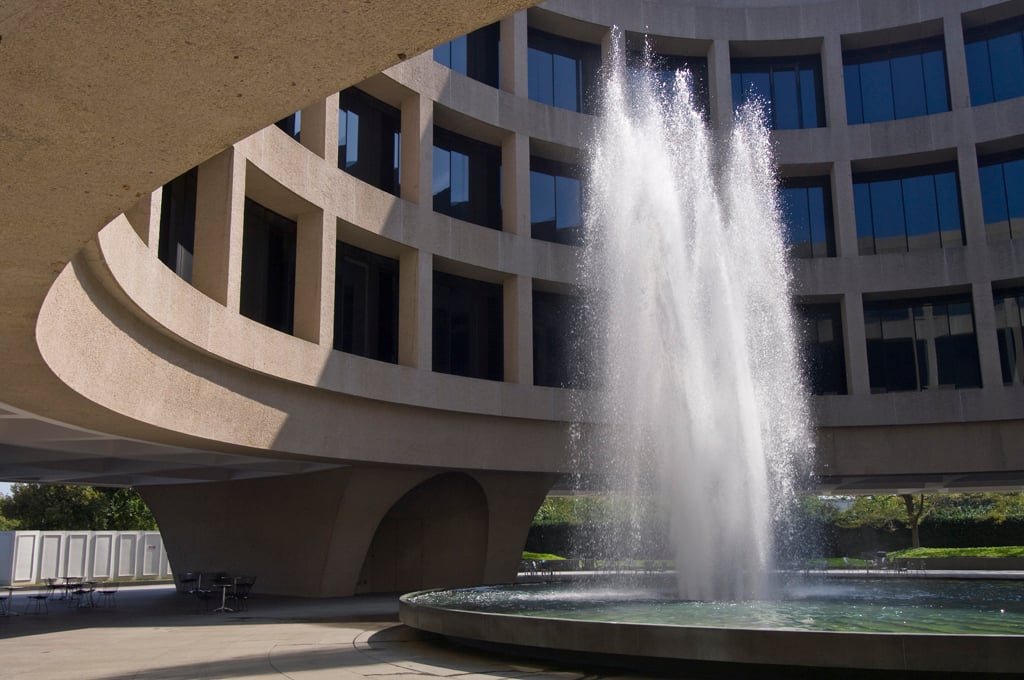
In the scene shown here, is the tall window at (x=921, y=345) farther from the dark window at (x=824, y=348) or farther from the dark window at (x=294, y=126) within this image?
the dark window at (x=294, y=126)

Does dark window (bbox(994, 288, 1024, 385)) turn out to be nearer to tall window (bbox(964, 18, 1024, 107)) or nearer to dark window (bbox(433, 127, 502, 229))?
tall window (bbox(964, 18, 1024, 107))

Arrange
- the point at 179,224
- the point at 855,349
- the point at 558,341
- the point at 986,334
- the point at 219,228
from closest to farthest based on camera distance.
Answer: the point at 219,228 → the point at 179,224 → the point at 986,334 → the point at 855,349 → the point at 558,341

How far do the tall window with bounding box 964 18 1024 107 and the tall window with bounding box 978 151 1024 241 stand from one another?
190 cm

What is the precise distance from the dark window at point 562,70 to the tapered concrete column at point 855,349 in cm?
950

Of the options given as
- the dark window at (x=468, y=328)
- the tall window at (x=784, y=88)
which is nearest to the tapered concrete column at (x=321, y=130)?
the dark window at (x=468, y=328)

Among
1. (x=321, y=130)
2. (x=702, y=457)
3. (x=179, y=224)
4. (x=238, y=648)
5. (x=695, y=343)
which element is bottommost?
(x=238, y=648)

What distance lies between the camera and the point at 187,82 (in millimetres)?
3928

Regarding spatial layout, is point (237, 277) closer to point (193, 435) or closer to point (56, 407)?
point (193, 435)

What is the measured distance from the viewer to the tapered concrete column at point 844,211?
26266mm

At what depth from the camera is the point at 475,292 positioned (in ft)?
84.7

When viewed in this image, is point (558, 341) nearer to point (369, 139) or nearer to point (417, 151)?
point (417, 151)

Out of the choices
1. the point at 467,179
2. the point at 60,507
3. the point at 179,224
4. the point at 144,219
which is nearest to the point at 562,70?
the point at 467,179

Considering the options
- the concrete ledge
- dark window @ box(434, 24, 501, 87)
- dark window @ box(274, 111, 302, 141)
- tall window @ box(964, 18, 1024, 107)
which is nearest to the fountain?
the concrete ledge

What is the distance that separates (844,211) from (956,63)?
5.18 meters
